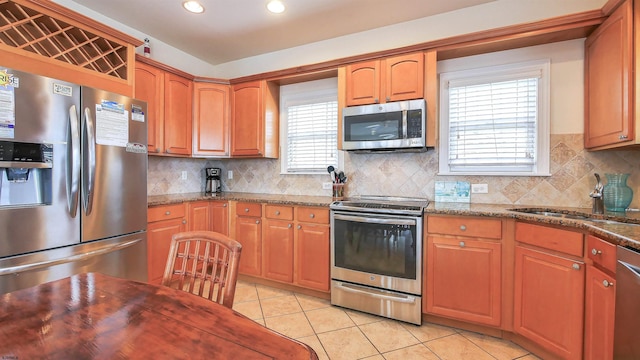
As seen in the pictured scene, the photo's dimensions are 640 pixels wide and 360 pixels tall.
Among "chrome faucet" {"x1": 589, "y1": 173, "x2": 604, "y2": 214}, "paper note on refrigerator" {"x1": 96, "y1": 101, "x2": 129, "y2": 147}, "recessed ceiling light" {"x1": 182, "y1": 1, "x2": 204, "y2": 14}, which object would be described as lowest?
"chrome faucet" {"x1": 589, "y1": 173, "x2": 604, "y2": 214}

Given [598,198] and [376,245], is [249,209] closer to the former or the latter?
[376,245]

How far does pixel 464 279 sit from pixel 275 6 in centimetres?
278

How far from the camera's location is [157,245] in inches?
106

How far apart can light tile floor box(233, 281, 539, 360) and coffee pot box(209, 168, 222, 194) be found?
156cm

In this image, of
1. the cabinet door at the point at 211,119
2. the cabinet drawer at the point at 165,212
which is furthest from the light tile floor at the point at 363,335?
the cabinet door at the point at 211,119

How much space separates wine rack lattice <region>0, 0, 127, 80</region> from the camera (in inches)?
74.4

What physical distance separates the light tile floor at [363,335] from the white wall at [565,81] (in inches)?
70.6

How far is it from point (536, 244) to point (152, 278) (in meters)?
3.15

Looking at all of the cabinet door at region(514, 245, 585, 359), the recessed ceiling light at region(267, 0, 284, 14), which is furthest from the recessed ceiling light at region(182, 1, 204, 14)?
the cabinet door at region(514, 245, 585, 359)

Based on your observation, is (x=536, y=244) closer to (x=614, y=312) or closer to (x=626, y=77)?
(x=614, y=312)

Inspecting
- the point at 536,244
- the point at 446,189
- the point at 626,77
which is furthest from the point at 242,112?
the point at 626,77

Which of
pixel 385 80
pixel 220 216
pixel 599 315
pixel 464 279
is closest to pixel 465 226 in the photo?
pixel 464 279

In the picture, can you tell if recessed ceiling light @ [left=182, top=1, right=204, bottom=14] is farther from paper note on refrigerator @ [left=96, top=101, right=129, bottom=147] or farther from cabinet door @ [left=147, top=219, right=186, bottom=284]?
cabinet door @ [left=147, top=219, right=186, bottom=284]

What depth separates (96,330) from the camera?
760 mm
